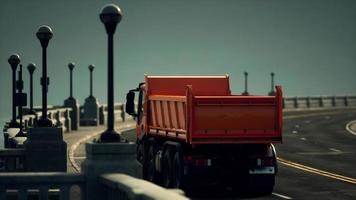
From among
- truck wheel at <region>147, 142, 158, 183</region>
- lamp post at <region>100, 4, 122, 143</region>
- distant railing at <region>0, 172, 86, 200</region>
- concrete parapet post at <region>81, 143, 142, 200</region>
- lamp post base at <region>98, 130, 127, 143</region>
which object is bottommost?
truck wheel at <region>147, 142, 158, 183</region>

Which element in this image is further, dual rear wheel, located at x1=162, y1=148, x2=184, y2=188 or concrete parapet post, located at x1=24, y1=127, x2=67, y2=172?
dual rear wheel, located at x1=162, y1=148, x2=184, y2=188

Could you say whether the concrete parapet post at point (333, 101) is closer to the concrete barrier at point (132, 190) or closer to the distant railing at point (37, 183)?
the distant railing at point (37, 183)

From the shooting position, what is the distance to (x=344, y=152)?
4616cm

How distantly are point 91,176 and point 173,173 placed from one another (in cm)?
1172

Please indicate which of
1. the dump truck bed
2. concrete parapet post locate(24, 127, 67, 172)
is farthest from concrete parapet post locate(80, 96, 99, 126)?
concrete parapet post locate(24, 127, 67, 172)

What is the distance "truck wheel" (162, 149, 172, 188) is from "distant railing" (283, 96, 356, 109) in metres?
87.5

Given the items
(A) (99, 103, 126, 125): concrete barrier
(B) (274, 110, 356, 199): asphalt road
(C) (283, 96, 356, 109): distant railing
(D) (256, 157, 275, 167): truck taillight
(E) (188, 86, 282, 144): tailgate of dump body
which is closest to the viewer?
(E) (188, 86, 282, 144): tailgate of dump body

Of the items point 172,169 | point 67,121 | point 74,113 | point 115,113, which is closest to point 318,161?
point 172,169

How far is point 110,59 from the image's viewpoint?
1712cm

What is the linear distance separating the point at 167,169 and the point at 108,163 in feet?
39.8

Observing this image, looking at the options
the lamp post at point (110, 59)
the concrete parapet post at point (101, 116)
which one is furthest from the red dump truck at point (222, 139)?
the concrete parapet post at point (101, 116)

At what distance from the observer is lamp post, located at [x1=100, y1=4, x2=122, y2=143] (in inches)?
658

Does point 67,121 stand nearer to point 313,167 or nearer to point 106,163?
point 313,167

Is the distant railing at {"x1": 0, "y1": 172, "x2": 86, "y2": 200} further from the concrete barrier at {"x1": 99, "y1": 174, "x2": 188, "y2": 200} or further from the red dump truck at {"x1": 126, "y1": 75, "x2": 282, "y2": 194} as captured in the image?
the red dump truck at {"x1": 126, "y1": 75, "x2": 282, "y2": 194}
